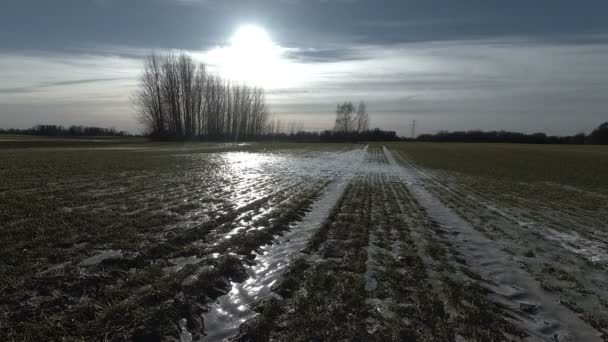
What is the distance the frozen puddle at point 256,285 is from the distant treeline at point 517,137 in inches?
4694

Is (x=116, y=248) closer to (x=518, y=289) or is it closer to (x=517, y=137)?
(x=518, y=289)

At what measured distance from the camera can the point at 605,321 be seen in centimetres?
337

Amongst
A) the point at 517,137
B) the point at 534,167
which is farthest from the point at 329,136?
the point at 534,167

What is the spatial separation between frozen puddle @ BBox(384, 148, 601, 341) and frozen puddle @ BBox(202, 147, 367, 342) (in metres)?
2.92

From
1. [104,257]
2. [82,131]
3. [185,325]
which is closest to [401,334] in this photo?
[185,325]

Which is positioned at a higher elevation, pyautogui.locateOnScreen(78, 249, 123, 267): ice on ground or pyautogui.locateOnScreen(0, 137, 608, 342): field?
pyautogui.locateOnScreen(78, 249, 123, 267): ice on ground

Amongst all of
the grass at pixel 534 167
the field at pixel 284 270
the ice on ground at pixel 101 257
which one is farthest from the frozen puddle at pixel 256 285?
the grass at pixel 534 167

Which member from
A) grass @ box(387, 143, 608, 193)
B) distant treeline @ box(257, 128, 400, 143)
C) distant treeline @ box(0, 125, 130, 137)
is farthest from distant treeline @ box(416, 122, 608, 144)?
distant treeline @ box(0, 125, 130, 137)

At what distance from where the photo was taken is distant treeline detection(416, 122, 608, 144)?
91.1 metres

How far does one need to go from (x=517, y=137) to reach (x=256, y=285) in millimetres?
126291

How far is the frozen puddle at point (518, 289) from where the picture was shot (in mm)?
3154

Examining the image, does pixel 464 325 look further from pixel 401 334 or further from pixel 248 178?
pixel 248 178

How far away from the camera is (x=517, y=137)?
342 feet

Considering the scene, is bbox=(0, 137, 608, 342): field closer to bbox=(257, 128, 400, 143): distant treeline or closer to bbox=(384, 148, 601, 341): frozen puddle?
bbox=(384, 148, 601, 341): frozen puddle
